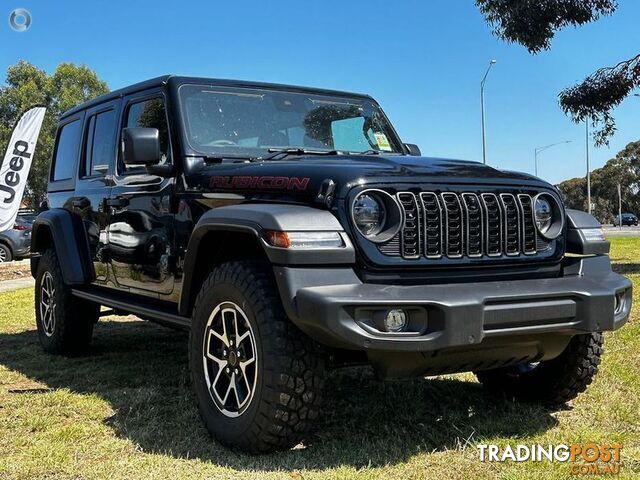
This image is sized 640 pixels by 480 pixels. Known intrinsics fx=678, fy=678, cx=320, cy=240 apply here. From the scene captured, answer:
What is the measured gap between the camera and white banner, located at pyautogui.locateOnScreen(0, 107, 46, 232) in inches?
626

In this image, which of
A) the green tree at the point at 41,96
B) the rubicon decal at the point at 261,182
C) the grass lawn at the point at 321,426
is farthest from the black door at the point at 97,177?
the green tree at the point at 41,96

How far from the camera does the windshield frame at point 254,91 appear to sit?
4.09 meters

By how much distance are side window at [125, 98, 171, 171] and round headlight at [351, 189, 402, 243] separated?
156cm

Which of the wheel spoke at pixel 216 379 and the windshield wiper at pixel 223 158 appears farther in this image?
the windshield wiper at pixel 223 158

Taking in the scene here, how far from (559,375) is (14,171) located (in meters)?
15.2

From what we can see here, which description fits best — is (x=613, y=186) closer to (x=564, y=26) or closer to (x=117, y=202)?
(x=564, y=26)

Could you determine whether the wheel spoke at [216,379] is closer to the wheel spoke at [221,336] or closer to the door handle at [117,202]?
the wheel spoke at [221,336]

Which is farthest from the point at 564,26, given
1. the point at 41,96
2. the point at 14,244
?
the point at 41,96

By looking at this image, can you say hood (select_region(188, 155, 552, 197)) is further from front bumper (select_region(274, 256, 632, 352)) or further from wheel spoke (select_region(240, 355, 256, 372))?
wheel spoke (select_region(240, 355, 256, 372))

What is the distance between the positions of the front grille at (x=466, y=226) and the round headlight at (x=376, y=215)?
0.04 meters

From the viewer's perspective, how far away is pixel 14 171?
52.9 ft

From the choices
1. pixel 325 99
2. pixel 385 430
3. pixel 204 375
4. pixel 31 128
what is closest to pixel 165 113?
pixel 325 99
